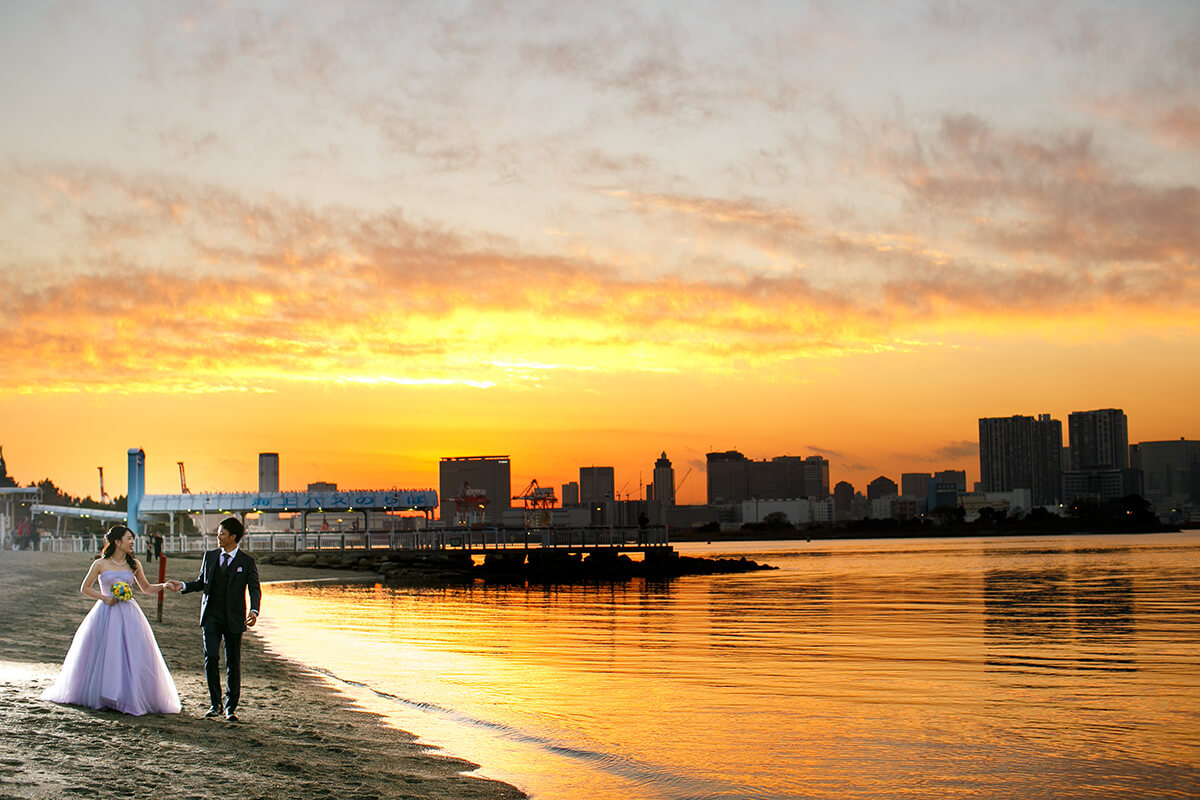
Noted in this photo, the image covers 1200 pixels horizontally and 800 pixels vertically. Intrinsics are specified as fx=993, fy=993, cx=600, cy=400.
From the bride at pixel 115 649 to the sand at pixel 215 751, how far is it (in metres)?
0.21

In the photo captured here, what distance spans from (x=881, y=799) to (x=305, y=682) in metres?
11.1

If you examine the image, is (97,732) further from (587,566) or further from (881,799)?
(587,566)

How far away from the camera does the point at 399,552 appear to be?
8569 centimetres

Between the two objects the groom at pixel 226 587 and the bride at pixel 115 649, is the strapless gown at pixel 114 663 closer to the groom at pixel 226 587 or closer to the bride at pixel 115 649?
the bride at pixel 115 649

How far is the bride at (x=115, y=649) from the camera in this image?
11.4 meters

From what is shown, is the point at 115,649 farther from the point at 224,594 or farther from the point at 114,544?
the point at 224,594

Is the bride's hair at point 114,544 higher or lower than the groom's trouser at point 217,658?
higher

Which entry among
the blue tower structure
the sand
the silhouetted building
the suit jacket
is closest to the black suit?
the suit jacket

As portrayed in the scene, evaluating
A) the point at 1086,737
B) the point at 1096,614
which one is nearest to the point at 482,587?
the point at 1096,614

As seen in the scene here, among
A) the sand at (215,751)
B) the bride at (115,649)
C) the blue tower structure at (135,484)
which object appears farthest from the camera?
the blue tower structure at (135,484)

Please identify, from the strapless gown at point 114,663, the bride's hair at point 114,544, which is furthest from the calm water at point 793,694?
the bride's hair at point 114,544

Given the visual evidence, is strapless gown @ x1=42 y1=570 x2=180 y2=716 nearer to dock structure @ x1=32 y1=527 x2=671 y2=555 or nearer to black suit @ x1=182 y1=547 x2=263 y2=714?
black suit @ x1=182 y1=547 x2=263 y2=714

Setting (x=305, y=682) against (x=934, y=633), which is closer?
(x=305, y=682)

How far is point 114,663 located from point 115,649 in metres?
0.21
